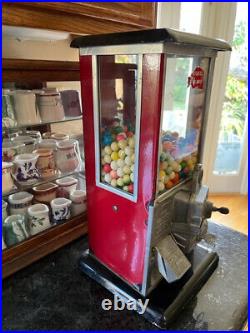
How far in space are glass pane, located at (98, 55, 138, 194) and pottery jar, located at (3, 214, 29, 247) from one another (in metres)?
0.27

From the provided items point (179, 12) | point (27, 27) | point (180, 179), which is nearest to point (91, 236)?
point (180, 179)

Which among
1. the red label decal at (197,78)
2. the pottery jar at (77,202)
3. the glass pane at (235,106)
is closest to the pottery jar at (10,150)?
the pottery jar at (77,202)

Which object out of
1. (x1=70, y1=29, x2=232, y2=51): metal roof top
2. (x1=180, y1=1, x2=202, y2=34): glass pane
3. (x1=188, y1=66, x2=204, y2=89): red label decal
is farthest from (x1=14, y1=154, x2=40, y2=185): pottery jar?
(x1=180, y1=1, x2=202, y2=34): glass pane

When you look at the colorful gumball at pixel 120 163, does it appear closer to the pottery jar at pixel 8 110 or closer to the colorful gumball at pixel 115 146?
the colorful gumball at pixel 115 146

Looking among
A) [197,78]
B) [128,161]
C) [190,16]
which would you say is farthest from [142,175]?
[190,16]

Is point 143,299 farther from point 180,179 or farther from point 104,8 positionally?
point 104,8

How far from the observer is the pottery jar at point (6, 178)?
719 millimetres

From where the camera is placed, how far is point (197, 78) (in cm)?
68

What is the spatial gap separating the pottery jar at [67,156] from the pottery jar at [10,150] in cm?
12

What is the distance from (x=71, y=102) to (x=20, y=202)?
1.14 ft

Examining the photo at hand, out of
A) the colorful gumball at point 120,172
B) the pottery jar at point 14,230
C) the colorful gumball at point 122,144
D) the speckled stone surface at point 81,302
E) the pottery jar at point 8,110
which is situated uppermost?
the pottery jar at point 8,110

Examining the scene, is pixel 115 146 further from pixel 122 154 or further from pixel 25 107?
pixel 25 107

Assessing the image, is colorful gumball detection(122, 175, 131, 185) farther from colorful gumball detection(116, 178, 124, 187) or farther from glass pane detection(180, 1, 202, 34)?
glass pane detection(180, 1, 202, 34)

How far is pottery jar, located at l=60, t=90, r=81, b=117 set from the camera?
859 mm
